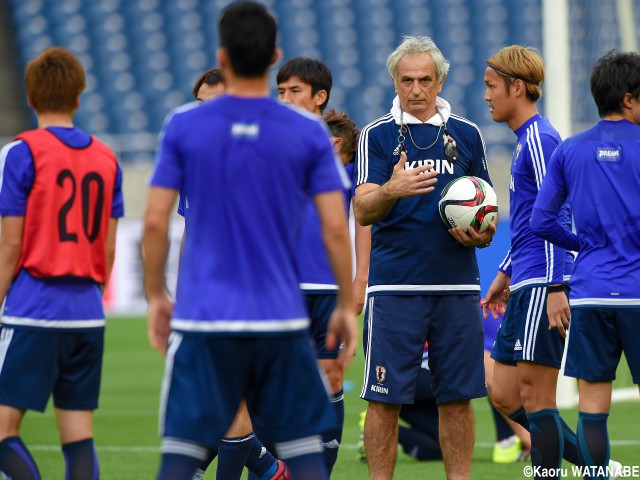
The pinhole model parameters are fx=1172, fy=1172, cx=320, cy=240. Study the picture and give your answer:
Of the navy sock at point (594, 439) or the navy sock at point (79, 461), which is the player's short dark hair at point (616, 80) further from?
the navy sock at point (79, 461)

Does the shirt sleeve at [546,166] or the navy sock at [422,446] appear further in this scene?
the navy sock at [422,446]

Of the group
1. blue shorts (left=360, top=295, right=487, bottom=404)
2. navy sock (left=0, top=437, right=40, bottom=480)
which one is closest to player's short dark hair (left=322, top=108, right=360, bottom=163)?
blue shorts (left=360, top=295, right=487, bottom=404)

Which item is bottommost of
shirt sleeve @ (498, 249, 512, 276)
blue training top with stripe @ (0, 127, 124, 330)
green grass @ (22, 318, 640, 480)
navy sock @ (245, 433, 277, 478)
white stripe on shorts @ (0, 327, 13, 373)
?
green grass @ (22, 318, 640, 480)

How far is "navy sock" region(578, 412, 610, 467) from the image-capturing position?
16.4 feet

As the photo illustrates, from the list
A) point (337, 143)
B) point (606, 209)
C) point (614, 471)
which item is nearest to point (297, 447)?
point (606, 209)

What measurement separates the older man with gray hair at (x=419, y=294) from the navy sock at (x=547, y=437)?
0.28 meters

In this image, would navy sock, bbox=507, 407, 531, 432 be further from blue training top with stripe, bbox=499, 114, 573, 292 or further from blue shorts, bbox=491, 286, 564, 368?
blue training top with stripe, bbox=499, 114, 573, 292

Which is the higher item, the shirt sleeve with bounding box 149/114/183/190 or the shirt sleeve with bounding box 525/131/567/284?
the shirt sleeve with bounding box 149/114/183/190

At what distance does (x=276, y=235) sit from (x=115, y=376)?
934 centimetres

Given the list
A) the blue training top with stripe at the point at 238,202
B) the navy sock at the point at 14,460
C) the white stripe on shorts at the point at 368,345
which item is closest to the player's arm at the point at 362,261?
the white stripe on shorts at the point at 368,345

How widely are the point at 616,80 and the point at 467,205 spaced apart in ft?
2.88

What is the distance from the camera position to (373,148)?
18.5 ft

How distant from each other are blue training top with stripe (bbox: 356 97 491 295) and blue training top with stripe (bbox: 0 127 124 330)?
5.02ft

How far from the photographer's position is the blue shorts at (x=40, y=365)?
180 inches
